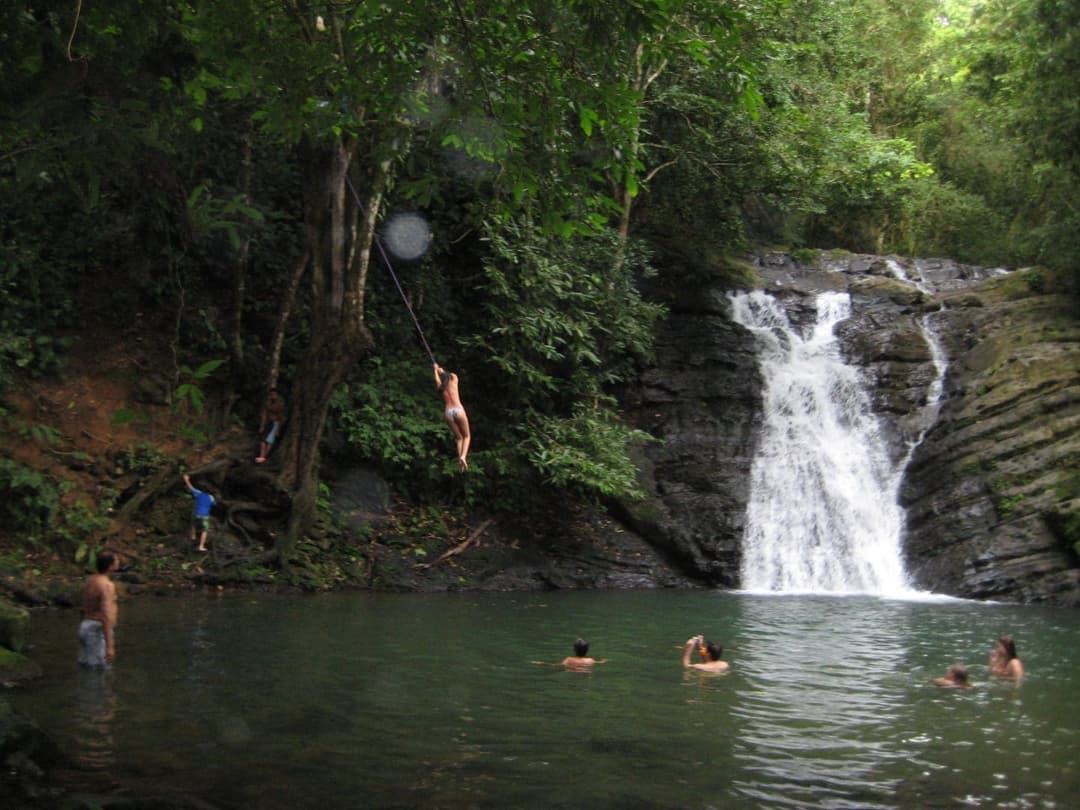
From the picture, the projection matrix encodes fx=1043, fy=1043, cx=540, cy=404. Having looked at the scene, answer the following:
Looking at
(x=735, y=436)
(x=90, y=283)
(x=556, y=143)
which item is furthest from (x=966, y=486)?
(x=90, y=283)

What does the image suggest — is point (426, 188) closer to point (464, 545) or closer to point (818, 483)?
point (464, 545)

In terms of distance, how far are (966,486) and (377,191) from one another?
12512mm

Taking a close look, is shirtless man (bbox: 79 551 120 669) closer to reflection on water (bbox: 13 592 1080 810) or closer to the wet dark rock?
reflection on water (bbox: 13 592 1080 810)

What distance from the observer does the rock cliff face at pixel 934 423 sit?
19141mm

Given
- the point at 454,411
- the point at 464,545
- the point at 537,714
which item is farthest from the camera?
the point at 464,545

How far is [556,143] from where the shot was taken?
7668mm

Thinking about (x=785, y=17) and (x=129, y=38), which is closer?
(x=129, y=38)

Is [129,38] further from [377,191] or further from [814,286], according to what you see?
[814,286]

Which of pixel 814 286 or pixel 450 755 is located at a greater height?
pixel 814 286

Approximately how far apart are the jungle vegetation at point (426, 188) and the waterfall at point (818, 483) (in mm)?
3238

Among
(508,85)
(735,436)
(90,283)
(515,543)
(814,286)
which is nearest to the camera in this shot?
(508,85)

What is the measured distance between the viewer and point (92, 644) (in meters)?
9.20

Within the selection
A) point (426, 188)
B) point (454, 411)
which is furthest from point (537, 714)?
point (454, 411)

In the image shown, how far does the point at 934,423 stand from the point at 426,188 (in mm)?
17660
